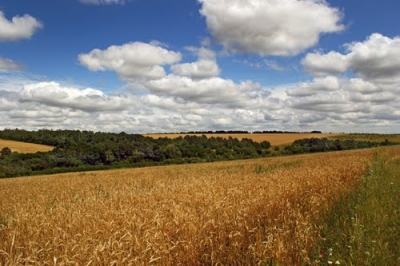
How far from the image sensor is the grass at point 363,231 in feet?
16.9

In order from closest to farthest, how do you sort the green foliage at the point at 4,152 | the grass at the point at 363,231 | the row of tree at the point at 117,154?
the grass at the point at 363,231
the row of tree at the point at 117,154
the green foliage at the point at 4,152

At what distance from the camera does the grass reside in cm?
516

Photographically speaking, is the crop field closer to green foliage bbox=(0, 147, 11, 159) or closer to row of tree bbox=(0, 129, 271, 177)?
row of tree bbox=(0, 129, 271, 177)

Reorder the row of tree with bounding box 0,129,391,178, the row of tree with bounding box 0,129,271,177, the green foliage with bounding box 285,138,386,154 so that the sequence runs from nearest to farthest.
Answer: the row of tree with bounding box 0,129,271,177
the row of tree with bounding box 0,129,391,178
the green foliage with bounding box 285,138,386,154

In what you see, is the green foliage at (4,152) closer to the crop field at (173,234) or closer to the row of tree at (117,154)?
the row of tree at (117,154)

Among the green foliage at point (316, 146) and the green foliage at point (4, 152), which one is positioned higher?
the green foliage at point (316, 146)

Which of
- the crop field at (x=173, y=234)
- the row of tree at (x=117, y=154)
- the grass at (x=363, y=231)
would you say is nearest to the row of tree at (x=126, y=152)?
the row of tree at (x=117, y=154)

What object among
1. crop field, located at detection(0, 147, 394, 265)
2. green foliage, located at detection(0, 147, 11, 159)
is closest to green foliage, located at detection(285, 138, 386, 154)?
green foliage, located at detection(0, 147, 11, 159)

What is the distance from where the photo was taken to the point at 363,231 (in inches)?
236

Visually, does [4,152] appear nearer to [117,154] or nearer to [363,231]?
[117,154]

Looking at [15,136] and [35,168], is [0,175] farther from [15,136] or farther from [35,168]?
[15,136]

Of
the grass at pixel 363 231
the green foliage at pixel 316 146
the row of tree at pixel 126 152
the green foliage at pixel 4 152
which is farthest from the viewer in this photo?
the green foliage at pixel 316 146

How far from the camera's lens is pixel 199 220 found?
267 inches

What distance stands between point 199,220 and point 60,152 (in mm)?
73391
